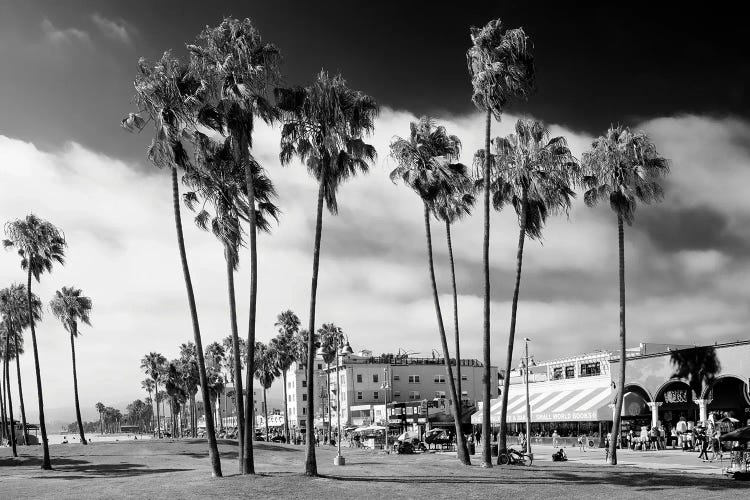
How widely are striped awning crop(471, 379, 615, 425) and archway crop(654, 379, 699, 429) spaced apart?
381 cm

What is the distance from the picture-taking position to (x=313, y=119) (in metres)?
30.1

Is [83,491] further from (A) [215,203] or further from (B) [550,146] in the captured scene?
(B) [550,146]

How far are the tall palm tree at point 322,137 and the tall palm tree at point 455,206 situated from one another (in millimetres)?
7612

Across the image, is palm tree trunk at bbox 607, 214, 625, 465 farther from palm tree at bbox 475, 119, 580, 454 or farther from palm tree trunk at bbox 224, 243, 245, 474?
palm tree trunk at bbox 224, 243, 245, 474

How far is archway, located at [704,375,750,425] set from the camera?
1907 inches

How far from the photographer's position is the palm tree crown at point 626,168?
127ft

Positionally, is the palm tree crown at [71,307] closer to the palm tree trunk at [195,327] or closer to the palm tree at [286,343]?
the palm tree at [286,343]

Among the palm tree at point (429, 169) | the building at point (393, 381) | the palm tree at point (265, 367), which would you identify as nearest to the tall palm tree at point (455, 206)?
the palm tree at point (429, 169)

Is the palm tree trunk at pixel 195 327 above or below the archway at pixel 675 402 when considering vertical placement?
above

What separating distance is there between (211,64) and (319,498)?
56.2ft

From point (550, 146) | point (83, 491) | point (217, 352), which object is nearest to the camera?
point (83, 491)

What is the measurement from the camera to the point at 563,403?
2515 inches

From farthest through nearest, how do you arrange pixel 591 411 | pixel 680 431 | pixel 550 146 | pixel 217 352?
1. pixel 217 352
2. pixel 591 411
3. pixel 680 431
4. pixel 550 146

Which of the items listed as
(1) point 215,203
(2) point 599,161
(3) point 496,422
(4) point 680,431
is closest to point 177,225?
(1) point 215,203
